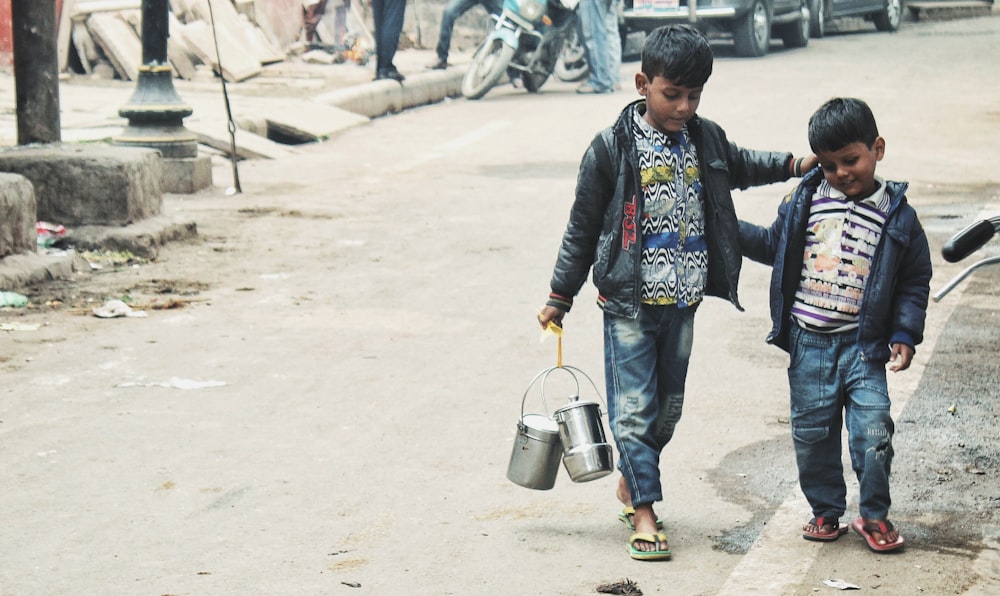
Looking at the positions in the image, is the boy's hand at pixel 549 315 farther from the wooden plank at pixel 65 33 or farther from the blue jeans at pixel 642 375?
the wooden plank at pixel 65 33

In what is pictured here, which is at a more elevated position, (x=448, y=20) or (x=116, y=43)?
(x=448, y=20)

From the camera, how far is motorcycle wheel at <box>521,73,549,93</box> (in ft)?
53.4

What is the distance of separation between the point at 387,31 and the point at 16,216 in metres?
8.75

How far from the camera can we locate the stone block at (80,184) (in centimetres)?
819

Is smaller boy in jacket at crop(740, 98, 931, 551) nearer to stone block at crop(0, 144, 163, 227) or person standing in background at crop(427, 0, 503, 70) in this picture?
stone block at crop(0, 144, 163, 227)

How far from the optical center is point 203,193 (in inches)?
397

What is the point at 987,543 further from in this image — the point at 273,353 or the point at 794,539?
the point at 273,353

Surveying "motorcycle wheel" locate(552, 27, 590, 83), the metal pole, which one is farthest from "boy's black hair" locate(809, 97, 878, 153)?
"motorcycle wheel" locate(552, 27, 590, 83)

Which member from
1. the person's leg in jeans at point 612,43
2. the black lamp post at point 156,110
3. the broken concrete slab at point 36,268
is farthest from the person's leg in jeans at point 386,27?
the broken concrete slab at point 36,268

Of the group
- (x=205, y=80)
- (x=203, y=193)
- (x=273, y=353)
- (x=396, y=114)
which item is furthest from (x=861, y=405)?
(x=205, y=80)

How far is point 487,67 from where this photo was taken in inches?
614

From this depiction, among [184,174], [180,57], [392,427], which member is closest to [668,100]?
[392,427]

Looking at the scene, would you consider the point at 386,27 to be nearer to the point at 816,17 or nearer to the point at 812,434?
the point at 816,17

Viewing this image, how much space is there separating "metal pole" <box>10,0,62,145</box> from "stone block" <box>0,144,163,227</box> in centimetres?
31
